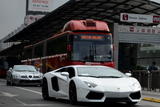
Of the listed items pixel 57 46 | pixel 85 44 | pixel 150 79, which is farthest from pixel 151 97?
pixel 57 46

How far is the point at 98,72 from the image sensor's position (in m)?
12.2

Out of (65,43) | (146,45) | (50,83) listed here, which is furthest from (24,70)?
(146,45)

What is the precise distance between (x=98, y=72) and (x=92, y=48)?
10.2 metres

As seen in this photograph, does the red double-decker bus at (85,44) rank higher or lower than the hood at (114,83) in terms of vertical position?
higher

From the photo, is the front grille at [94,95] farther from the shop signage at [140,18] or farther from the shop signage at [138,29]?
the shop signage at [140,18]

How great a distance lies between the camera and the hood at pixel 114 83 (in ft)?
35.7

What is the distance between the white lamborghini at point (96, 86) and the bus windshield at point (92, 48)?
896cm

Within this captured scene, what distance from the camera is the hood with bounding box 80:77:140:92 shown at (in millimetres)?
10883

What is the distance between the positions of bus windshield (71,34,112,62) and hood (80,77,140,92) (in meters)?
10.6

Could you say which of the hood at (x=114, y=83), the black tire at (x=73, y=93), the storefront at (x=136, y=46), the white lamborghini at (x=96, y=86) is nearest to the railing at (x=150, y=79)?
the storefront at (x=136, y=46)

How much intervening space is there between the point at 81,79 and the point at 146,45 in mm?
28790

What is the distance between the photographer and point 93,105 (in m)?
11.9

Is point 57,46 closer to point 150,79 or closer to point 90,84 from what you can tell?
point 150,79

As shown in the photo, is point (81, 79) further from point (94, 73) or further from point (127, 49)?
point (127, 49)
